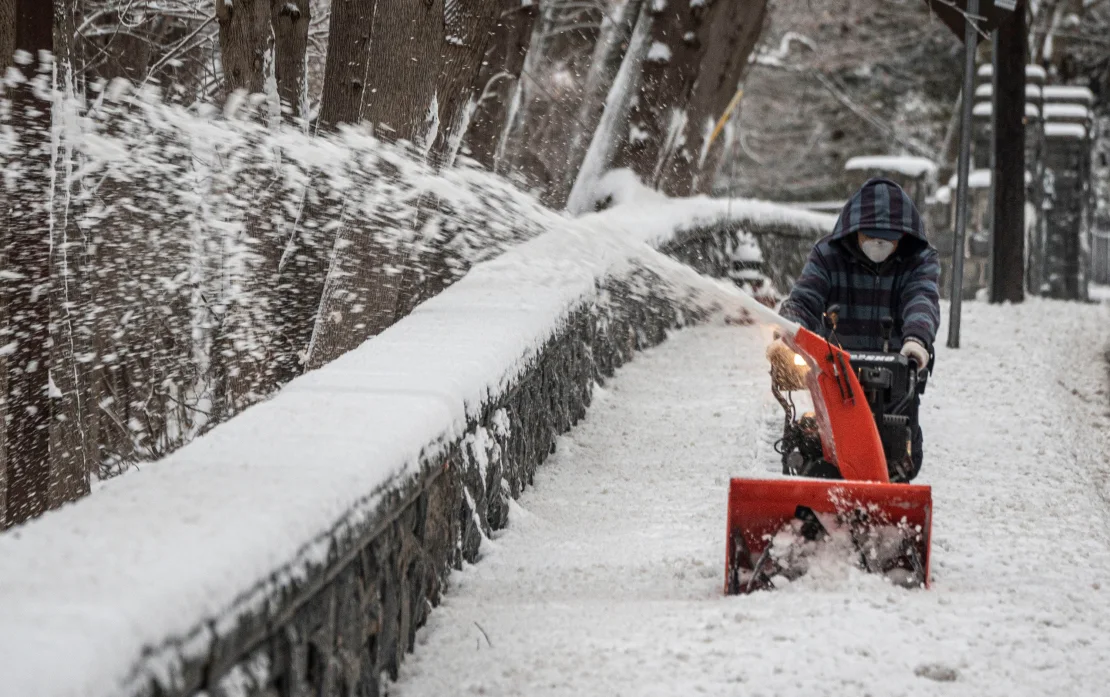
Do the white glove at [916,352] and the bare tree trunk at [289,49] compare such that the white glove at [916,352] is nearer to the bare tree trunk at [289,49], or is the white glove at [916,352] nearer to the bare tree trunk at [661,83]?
the bare tree trunk at [289,49]

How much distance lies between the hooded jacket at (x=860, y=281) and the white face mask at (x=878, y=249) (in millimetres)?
55

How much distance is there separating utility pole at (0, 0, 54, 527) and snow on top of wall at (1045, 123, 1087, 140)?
560 inches

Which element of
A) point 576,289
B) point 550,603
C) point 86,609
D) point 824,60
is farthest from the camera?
point 824,60

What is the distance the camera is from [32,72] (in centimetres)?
628

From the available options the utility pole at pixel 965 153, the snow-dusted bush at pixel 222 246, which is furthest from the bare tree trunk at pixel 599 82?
the snow-dusted bush at pixel 222 246

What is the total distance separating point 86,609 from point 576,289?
5.34m

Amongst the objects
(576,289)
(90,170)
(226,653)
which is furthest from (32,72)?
(226,653)

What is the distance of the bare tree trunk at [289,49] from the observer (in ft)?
22.8

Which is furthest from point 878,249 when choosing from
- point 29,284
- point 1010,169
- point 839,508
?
point 1010,169

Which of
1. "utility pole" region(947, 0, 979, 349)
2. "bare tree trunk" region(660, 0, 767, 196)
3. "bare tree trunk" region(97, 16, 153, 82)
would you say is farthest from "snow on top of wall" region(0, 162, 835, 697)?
"bare tree trunk" region(660, 0, 767, 196)

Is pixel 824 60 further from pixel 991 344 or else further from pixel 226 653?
pixel 226 653

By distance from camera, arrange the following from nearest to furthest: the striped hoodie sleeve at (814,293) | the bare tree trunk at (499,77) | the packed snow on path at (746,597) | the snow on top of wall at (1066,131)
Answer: the packed snow on path at (746,597), the striped hoodie sleeve at (814,293), the bare tree trunk at (499,77), the snow on top of wall at (1066,131)

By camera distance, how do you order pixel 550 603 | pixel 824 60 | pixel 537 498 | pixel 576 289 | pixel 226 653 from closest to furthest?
1. pixel 226 653
2. pixel 550 603
3. pixel 537 498
4. pixel 576 289
5. pixel 824 60

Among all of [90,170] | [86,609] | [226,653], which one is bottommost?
[226,653]
